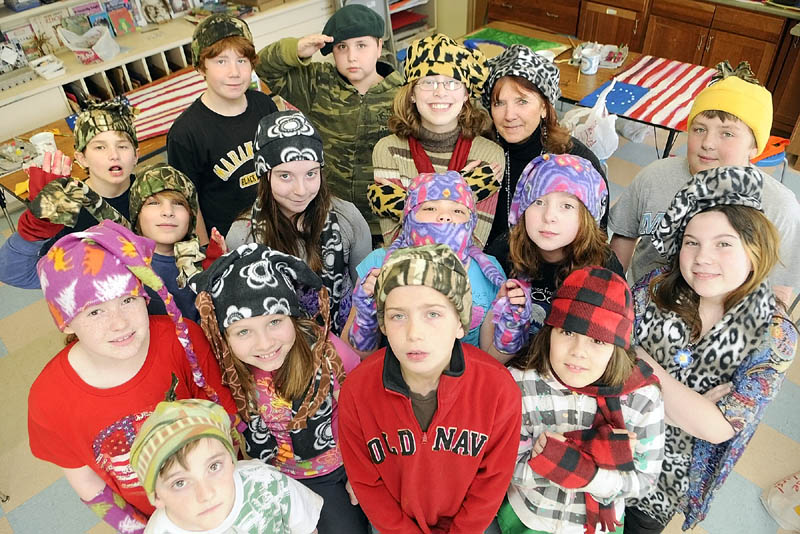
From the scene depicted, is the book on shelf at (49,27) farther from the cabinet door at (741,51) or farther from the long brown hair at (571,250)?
the cabinet door at (741,51)

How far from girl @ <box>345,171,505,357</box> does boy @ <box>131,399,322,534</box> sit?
20.3 inches

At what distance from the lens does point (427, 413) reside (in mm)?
1532

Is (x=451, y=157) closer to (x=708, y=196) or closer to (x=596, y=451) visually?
(x=708, y=196)

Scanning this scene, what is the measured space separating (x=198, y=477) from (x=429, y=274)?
0.78 metres

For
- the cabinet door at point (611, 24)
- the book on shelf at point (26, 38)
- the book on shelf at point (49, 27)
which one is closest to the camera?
the book on shelf at point (26, 38)

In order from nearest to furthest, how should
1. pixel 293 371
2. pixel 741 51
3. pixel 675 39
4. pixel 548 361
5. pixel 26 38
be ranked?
pixel 548 361 → pixel 293 371 → pixel 26 38 → pixel 741 51 → pixel 675 39

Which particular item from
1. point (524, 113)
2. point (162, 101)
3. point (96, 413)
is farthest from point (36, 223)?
point (162, 101)

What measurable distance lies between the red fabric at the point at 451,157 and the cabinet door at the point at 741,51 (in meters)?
3.77

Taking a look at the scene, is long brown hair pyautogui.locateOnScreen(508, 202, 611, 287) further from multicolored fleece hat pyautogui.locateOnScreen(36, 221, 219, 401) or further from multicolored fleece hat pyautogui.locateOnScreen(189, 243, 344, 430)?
multicolored fleece hat pyautogui.locateOnScreen(36, 221, 219, 401)

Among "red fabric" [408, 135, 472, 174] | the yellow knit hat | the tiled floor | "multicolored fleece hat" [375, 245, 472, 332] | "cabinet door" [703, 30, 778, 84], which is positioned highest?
the yellow knit hat

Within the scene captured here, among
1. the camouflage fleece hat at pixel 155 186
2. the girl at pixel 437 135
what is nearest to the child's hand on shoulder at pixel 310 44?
the girl at pixel 437 135

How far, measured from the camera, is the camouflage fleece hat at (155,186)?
2027 mm

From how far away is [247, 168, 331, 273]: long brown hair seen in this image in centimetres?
199

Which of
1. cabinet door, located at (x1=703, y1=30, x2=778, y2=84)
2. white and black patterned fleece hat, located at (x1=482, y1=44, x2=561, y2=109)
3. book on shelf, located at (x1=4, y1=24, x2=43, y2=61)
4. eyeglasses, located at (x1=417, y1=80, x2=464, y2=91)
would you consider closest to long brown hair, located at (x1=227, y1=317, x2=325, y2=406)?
eyeglasses, located at (x1=417, y1=80, x2=464, y2=91)
